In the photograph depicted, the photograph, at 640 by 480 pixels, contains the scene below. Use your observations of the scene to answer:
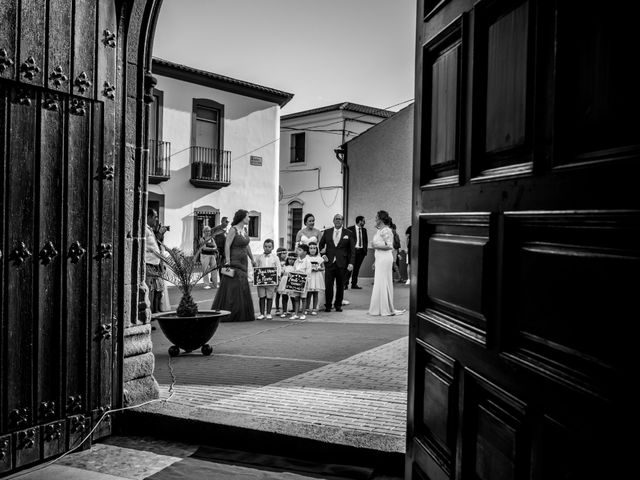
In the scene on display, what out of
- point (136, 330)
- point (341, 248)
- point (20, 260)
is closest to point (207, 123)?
point (341, 248)

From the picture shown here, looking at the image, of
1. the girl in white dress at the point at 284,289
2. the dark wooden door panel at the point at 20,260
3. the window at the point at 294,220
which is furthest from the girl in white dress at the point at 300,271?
the window at the point at 294,220

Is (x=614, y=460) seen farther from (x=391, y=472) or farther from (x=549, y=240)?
(x=391, y=472)

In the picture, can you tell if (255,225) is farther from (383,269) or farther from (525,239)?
(525,239)

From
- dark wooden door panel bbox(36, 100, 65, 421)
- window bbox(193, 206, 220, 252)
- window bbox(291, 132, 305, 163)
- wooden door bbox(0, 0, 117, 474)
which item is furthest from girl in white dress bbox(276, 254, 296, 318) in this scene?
window bbox(291, 132, 305, 163)

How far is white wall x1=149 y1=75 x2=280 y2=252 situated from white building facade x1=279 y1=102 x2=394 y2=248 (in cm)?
483

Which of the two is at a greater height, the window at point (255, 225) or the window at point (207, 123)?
the window at point (207, 123)

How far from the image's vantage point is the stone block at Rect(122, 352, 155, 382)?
4793mm

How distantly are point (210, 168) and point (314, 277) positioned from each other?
14.8 m

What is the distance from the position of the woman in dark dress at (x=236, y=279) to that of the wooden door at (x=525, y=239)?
8092 mm

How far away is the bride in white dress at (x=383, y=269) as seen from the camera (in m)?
11.5

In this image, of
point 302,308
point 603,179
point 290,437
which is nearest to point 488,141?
point 603,179

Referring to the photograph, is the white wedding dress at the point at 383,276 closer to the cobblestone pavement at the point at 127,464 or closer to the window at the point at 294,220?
the cobblestone pavement at the point at 127,464

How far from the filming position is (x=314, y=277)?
38.6 ft

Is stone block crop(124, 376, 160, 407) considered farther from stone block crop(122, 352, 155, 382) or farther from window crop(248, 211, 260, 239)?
window crop(248, 211, 260, 239)
